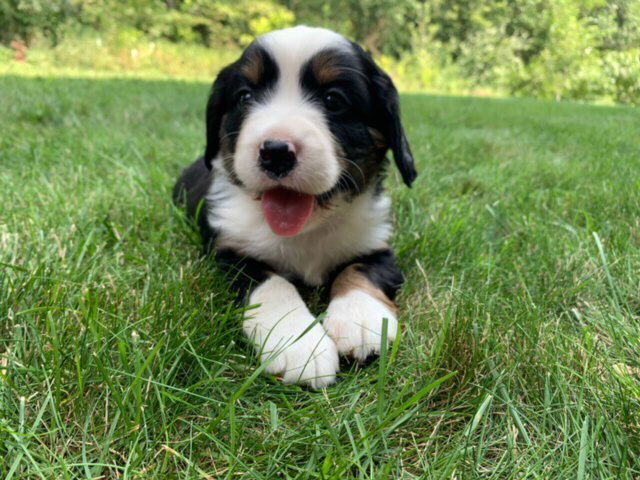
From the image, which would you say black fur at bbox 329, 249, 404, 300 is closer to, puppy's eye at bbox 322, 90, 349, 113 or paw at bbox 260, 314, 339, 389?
paw at bbox 260, 314, 339, 389

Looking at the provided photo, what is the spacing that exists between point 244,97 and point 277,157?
532 millimetres

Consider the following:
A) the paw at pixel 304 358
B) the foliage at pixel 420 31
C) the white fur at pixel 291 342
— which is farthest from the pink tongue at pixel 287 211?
the foliage at pixel 420 31

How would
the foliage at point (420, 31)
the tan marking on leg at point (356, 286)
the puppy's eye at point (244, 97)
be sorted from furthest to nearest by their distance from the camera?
the foliage at point (420, 31) → the puppy's eye at point (244, 97) → the tan marking on leg at point (356, 286)

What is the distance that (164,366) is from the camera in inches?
52.2

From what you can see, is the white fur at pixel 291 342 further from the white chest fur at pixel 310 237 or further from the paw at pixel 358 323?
the white chest fur at pixel 310 237

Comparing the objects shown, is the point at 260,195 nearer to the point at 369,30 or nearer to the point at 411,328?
the point at 411,328

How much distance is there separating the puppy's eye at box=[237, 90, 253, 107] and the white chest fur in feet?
1.25

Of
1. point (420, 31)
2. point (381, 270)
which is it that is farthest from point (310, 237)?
point (420, 31)

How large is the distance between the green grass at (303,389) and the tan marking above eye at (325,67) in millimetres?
861

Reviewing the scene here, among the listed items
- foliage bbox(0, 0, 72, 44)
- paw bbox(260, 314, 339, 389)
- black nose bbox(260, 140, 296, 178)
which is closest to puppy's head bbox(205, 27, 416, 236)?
black nose bbox(260, 140, 296, 178)

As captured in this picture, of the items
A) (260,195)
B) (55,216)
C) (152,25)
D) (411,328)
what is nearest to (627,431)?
(411,328)

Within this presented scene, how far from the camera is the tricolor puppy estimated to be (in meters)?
1.80

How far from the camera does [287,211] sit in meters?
2.05

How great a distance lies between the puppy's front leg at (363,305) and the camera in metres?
1.64
